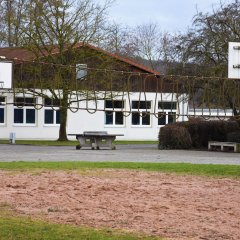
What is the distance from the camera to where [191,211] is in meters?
11.0

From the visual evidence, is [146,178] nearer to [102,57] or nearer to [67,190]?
[67,190]

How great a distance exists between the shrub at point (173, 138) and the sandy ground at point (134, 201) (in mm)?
20203

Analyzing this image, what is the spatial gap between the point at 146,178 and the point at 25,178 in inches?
111

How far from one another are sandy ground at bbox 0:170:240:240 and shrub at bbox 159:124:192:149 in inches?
795

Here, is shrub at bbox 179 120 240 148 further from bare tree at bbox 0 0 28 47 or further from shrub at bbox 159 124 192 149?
bare tree at bbox 0 0 28 47

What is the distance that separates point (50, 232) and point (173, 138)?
28.4 metres

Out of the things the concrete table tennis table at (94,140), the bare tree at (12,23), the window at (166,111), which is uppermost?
the bare tree at (12,23)

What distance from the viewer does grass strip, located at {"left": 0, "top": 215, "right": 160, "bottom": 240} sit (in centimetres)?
848

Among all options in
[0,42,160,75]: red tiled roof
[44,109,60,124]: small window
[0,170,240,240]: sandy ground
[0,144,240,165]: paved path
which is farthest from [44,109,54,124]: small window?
[0,170,240,240]: sandy ground

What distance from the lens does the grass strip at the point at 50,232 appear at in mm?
8484

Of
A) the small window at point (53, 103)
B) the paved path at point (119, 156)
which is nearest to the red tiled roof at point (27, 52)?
the paved path at point (119, 156)

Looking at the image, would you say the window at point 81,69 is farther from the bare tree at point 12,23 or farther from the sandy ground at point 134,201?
the bare tree at point 12,23

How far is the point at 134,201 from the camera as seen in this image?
11.9m

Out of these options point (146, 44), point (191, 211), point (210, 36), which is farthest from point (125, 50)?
→ point (191, 211)
